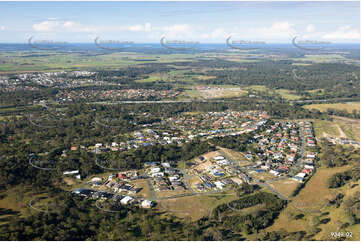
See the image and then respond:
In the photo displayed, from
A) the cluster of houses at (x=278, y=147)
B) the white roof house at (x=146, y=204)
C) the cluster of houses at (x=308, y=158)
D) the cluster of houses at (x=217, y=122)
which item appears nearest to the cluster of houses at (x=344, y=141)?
the cluster of houses at (x=308, y=158)

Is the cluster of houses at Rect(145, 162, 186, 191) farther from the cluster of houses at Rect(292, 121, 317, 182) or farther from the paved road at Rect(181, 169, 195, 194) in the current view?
the cluster of houses at Rect(292, 121, 317, 182)

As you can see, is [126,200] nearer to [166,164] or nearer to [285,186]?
[166,164]

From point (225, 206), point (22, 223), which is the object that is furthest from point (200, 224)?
point (22, 223)

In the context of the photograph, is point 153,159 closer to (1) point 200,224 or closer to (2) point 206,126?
(1) point 200,224

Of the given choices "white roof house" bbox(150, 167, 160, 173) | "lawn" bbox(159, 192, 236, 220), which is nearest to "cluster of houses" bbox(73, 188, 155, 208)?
"lawn" bbox(159, 192, 236, 220)

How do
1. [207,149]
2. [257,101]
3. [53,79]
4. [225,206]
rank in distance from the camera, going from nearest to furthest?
[225,206]
[207,149]
[257,101]
[53,79]

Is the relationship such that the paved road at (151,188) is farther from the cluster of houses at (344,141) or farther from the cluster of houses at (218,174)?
the cluster of houses at (344,141)

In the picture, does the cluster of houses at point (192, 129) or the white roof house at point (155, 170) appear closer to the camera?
the white roof house at point (155, 170)
